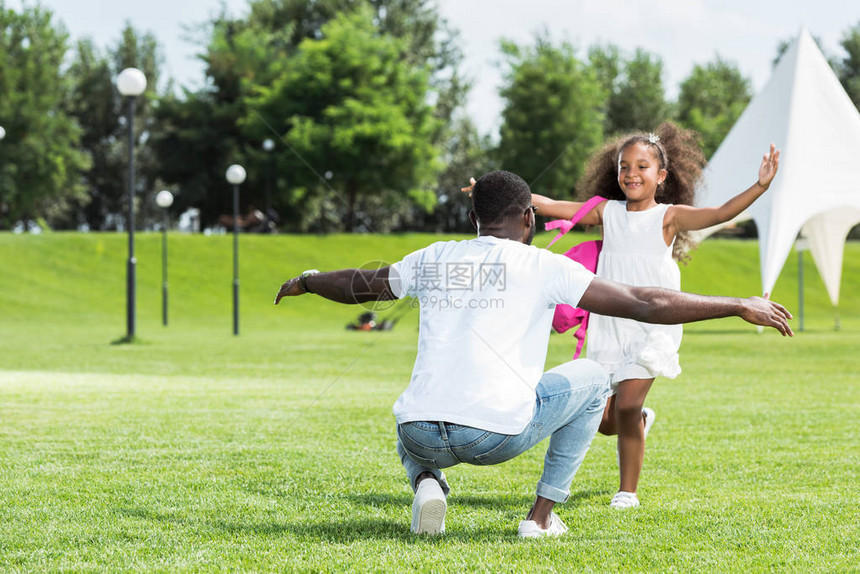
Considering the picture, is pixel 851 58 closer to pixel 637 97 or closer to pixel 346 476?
pixel 637 97

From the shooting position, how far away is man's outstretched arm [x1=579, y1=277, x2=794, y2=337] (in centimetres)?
334

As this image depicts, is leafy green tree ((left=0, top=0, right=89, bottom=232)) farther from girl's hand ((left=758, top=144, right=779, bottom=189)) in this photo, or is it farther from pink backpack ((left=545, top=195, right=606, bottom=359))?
girl's hand ((left=758, top=144, right=779, bottom=189))

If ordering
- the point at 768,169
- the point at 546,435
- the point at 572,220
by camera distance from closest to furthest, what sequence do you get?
the point at 546,435, the point at 768,169, the point at 572,220

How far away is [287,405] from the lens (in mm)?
8656

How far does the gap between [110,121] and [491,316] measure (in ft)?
203

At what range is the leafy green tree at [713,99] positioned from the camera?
59.3 m

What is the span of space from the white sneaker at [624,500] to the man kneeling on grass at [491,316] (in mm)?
999

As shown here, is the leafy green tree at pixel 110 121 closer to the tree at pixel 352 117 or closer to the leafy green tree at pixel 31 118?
the leafy green tree at pixel 31 118

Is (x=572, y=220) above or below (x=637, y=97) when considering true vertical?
below

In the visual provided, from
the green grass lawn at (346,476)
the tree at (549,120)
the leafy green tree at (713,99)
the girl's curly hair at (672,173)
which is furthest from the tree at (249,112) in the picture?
the girl's curly hair at (672,173)

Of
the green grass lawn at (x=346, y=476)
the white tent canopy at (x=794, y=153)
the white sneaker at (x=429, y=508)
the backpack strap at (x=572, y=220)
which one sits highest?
the white tent canopy at (x=794, y=153)

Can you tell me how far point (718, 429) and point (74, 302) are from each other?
2794 cm

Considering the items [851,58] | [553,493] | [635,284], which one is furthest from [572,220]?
[851,58]

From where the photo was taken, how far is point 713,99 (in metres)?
67.6
